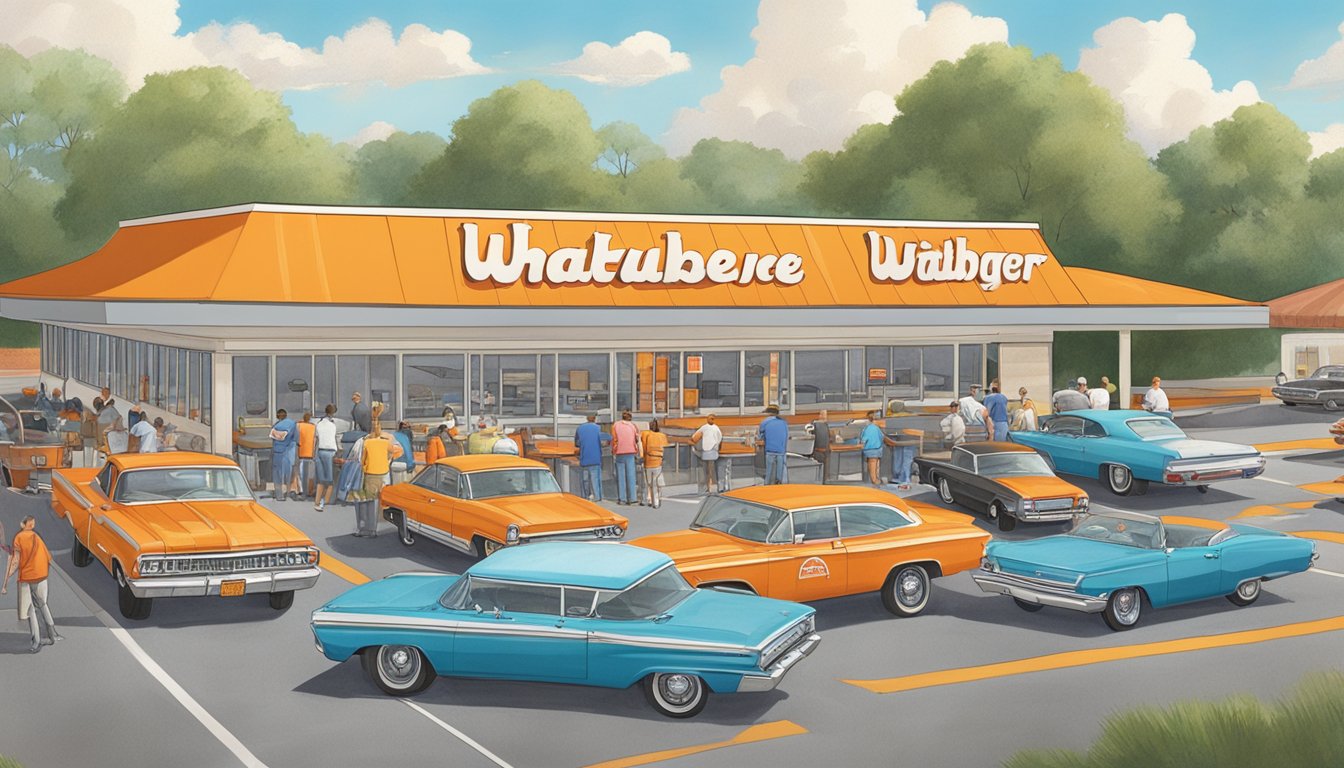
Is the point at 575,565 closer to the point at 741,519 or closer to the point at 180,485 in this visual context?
the point at 741,519

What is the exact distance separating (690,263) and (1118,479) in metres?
10.2

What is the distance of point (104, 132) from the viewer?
277 feet

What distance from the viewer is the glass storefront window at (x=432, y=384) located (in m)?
29.3

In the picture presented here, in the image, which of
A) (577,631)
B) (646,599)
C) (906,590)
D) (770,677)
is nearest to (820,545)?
(906,590)

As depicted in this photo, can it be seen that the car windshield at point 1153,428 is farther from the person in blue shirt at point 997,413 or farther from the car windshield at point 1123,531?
the car windshield at point 1123,531

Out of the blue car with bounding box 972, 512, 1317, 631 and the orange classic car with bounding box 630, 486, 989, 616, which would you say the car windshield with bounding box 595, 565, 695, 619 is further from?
the blue car with bounding box 972, 512, 1317, 631

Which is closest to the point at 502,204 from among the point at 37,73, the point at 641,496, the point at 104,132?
the point at 104,132

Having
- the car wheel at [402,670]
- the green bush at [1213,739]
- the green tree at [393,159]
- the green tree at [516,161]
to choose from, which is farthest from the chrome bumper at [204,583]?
the green tree at [393,159]

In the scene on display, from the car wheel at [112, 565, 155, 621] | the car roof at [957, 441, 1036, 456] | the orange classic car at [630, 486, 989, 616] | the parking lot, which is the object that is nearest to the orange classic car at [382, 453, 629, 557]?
the parking lot

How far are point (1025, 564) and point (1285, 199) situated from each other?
55.4 metres

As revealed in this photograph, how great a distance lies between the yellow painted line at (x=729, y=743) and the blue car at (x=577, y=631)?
41cm

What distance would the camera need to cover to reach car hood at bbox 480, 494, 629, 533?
60.9ft

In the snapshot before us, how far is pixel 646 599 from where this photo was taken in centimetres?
1353

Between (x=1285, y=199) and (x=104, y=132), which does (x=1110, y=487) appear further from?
(x=104, y=132)
